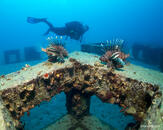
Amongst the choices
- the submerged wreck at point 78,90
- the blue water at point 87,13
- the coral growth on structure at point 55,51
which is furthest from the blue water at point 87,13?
the submerged wreck at point 78,90

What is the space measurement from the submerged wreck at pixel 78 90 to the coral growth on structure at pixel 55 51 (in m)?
0.30

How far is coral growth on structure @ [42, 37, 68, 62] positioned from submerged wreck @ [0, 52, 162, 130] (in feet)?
0.98

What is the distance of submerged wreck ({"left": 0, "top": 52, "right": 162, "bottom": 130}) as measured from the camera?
2.59 m

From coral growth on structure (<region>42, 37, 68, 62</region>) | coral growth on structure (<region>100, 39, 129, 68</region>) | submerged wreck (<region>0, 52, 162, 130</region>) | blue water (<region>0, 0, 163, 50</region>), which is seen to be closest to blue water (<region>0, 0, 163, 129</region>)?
blue water (<region>0, 0, 163, 50</region>)

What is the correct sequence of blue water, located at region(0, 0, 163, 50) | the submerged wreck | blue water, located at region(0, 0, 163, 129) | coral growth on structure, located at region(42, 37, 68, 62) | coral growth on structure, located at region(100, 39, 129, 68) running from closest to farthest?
the submerged wreck < coral growth on structure, located at region(100, 39, 129, 68) < coral growth on structure, located at region(42, 37, 68, 62) < blue water, located at region(0, 0, 163, 129) < blue water, located at region(0, 0, 163, 50)

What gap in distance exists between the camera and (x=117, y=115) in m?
6.81

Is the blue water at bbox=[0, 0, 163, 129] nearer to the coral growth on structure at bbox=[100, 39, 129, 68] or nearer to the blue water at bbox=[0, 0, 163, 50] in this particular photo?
the blue water at bbox=[0, 0, 163, 50]

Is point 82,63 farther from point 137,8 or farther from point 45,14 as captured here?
point 45,14

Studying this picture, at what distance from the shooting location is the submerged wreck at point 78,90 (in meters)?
2.59

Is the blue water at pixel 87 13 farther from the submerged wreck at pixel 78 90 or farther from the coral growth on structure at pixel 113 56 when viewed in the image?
the submerged wreck at pixel 78 90

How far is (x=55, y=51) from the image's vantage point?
178 inches

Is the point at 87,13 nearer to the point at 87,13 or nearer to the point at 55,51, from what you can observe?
the point at 87,13

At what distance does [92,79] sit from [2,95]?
235 cm

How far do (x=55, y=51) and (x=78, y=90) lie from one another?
1.59 m
